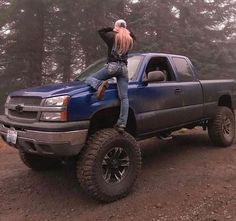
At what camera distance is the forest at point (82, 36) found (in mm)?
18641

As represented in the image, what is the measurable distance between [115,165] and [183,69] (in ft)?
9.99

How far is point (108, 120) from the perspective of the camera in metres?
5.75

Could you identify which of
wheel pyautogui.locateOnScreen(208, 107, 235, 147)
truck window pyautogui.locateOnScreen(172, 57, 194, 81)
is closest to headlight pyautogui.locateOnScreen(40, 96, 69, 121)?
truck window pyautogui.locateOnScreen(172, 57, 194, 81)

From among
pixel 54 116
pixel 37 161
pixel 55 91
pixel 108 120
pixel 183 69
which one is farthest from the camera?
pixel 183 69

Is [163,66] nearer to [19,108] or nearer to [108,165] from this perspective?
[108,165]

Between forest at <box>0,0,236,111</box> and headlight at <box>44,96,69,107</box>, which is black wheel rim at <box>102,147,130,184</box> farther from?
forest at <box>0,0,236,111</box>

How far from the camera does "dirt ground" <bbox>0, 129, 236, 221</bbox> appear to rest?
484 centimetres

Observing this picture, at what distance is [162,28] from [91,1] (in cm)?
659

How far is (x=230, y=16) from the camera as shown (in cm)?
2612

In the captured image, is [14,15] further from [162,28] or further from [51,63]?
[162,28]

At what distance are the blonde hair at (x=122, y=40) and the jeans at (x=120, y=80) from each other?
22 centimetres

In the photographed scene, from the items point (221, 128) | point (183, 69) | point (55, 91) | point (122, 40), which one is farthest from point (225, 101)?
point (55, 91)

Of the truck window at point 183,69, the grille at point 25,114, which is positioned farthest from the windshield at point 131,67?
the grille at point 25,114

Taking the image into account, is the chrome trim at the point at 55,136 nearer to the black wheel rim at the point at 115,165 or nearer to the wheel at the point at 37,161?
the black wheel rim at the point at 115,165
